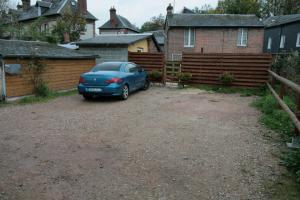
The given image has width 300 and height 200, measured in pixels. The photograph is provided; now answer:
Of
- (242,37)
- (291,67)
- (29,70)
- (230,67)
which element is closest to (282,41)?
(242,37)

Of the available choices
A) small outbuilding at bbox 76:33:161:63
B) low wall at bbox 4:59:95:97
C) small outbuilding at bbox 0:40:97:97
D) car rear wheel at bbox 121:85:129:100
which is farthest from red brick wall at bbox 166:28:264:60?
car rear wheel at bbox 121:85:129:100

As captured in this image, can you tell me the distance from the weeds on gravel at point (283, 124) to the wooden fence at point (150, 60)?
22.1 feet

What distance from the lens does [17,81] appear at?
33.3 feet

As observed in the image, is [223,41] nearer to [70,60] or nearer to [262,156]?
[70,60]

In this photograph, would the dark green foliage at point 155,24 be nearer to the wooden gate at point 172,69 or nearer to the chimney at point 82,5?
the chimney at point 82,5

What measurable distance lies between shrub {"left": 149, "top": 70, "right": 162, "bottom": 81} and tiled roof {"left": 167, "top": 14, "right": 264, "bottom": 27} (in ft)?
45.0

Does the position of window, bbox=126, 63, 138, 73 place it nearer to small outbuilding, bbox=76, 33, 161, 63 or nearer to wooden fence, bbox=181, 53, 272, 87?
wooden fence, bbox=181, 53, 272, 87

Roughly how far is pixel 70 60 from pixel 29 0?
35.1 metres

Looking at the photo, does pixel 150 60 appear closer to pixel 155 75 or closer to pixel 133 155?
Result: pixel 155 75

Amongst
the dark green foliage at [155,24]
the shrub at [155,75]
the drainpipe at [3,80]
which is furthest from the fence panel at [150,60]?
the dark green foliage at [155,24]

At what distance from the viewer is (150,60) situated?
1512cm

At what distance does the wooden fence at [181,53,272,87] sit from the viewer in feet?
42.5

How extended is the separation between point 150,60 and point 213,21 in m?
14.9

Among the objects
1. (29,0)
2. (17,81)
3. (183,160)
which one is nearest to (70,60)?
(17,81)
